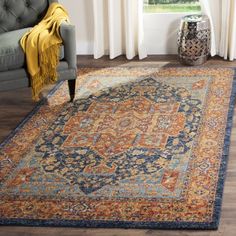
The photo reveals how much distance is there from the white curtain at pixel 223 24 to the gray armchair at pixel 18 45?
4.62 ft

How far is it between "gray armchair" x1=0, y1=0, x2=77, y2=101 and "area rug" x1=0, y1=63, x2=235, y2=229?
0.26 metres

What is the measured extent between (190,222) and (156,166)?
1.93 feet

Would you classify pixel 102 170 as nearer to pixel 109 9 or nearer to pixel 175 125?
pixel 175 125

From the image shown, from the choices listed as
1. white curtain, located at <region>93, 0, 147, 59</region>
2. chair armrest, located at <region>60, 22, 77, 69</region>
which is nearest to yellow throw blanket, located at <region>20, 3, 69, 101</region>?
chair armrest, located at <region>60, 22, 77, 69</region>

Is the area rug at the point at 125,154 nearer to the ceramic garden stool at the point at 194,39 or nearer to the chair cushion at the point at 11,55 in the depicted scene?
the ceramic garden stool at the point at 194,39

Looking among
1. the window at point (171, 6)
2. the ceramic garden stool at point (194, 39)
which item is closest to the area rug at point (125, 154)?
the ceramic garden stool at point (194, 39)

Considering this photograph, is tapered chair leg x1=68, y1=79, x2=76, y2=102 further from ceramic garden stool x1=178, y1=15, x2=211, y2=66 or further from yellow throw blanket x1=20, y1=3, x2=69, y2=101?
ceramic garden stool x1=178, y1=15, x2=211, y2=66

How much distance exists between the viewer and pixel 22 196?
2.96m

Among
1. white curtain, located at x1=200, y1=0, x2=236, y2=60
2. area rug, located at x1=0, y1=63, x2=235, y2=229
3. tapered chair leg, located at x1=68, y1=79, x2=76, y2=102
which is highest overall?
white curtain, located at x1=200, y1=0, x2=236, y2=60

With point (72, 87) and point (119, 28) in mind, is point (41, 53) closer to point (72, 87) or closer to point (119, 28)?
point (72, 87)

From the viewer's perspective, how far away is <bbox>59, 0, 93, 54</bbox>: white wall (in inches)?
199

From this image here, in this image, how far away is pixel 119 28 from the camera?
5004 millimetres

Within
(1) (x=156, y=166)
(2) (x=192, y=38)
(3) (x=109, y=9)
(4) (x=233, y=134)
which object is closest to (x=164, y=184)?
(1) (x=156, y=166)

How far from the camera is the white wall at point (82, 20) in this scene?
5.07m
